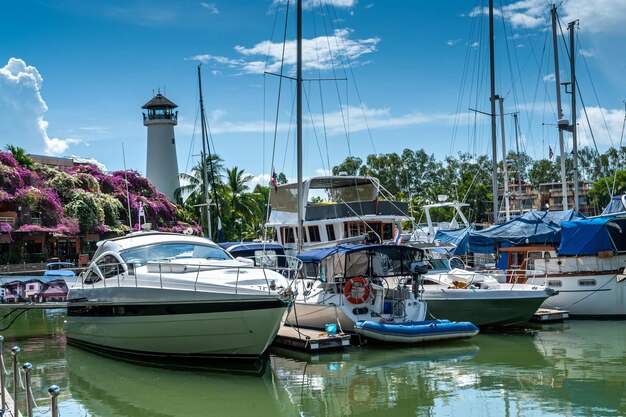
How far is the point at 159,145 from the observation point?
6041 centimetres

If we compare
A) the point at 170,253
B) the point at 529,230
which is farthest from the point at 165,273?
the point at 529,230

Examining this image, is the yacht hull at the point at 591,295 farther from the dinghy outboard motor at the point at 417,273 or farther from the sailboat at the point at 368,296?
the sailboat at the point at 368,296

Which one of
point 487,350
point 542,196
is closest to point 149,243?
point 487,350

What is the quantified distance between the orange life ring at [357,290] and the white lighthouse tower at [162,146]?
43221mm

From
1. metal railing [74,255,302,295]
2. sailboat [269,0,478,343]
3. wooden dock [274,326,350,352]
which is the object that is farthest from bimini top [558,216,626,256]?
metal railing [74,255,302,295]

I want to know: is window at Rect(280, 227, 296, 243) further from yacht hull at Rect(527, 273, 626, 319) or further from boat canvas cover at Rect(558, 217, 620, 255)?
boat canvas cover at Rect(558, 217, 620, 255)

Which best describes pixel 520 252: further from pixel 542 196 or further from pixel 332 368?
pixel 542 196

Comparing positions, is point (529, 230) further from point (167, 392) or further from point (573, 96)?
point (167, 392)

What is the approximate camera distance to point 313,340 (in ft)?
56.3

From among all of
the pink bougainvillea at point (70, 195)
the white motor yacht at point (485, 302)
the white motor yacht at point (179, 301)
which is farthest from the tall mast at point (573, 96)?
the pink bougainvillea at point (70, 195)

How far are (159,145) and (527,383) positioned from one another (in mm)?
50840

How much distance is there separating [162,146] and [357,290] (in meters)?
44.8

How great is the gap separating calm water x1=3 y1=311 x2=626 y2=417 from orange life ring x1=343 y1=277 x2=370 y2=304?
171cm

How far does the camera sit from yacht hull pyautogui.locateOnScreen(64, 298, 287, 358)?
47.0 ft
